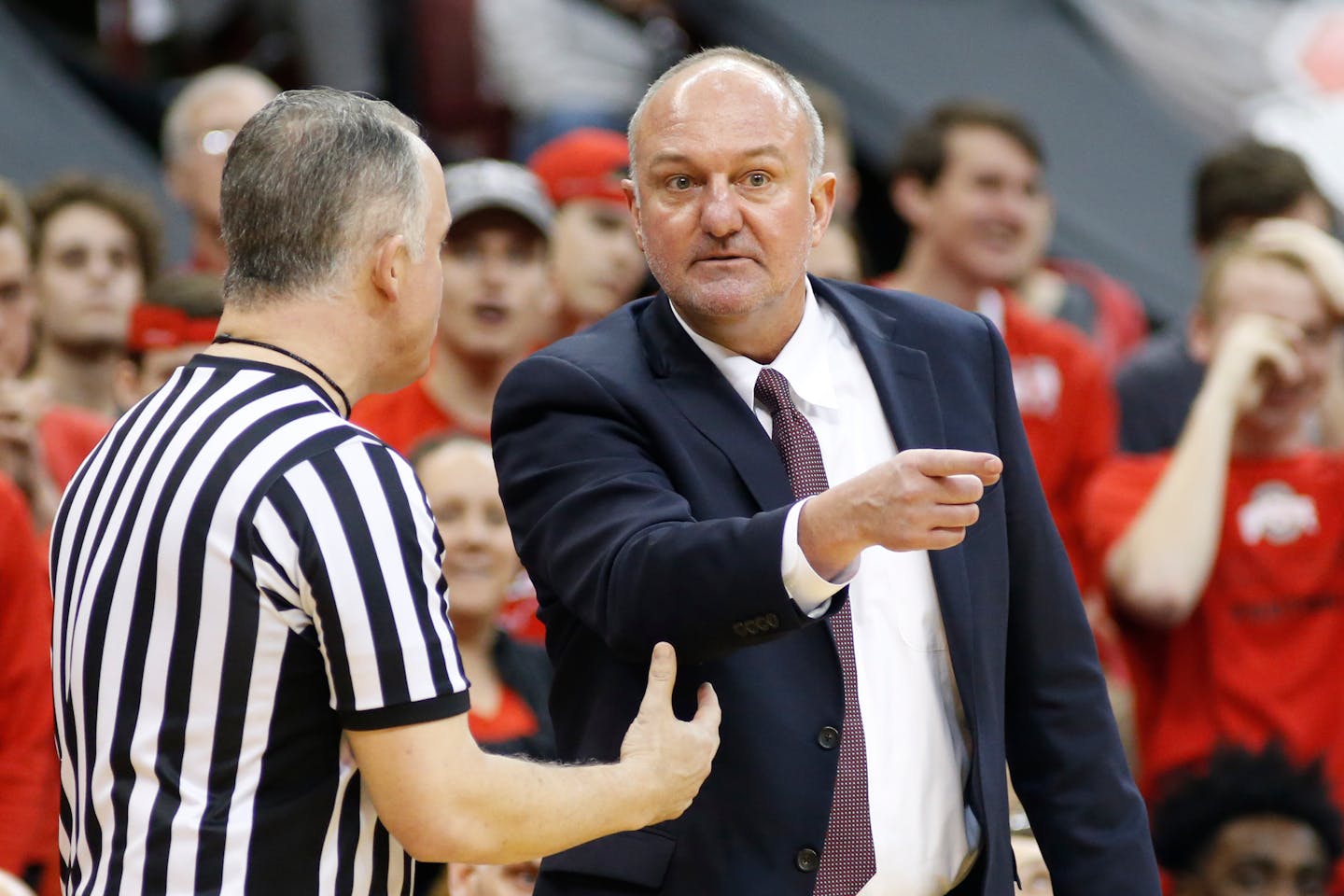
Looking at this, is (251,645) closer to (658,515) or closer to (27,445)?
(658,515)

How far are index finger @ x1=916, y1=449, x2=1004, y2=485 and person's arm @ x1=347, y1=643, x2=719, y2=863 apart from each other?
45 centimetres

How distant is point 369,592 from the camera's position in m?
2.32

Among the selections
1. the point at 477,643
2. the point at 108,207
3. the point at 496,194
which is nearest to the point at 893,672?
the point at 477,643

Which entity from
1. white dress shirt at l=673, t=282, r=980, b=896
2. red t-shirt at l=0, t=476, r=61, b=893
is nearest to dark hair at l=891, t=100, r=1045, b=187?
red t-shirt at l=0, t=476, r=61, b=893

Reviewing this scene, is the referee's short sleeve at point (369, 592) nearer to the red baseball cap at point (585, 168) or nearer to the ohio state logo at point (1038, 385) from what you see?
the ohio state logo at point (1038, 385)

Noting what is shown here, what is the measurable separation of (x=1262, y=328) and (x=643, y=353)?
2.55 meters

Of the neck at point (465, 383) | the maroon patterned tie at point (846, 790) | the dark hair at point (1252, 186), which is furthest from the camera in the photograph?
the dark hair at point (1252, 186)

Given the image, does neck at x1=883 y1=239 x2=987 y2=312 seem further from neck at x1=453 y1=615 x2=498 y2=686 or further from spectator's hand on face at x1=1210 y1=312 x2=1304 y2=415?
neck at x1=453 y1=615 x2=498 y2=686

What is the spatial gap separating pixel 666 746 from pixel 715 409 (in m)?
0.48

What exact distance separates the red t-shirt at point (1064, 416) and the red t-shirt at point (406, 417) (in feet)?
4.88

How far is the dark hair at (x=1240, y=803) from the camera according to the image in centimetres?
430

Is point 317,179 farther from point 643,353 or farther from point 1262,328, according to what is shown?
point 1262,328

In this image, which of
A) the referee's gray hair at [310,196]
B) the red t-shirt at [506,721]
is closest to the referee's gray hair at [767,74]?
the referee's gray hair at [310,196]

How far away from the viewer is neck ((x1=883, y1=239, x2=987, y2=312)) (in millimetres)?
5469
